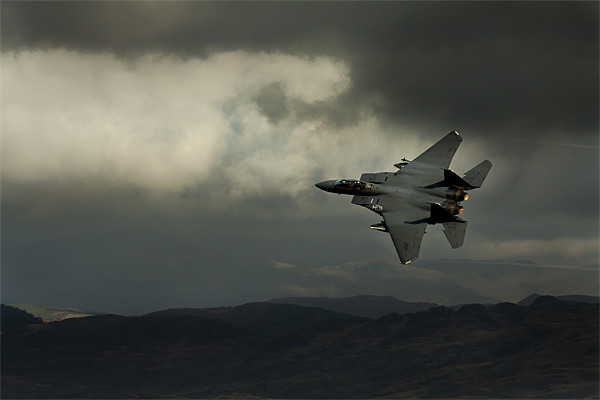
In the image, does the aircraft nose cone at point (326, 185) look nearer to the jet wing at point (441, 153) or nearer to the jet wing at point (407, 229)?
the jet wing at point (407, 229)

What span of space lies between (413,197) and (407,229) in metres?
6.19

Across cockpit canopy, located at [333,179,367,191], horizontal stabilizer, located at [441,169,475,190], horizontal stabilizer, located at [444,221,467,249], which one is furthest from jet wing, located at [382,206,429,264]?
cockpit canopy, located at [333,179,367,191]

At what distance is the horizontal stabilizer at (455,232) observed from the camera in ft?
320

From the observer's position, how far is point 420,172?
108 m

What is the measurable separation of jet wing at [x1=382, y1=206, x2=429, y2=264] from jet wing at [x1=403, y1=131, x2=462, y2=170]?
12002 millimetres

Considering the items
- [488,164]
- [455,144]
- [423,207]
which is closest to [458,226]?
[423,207]

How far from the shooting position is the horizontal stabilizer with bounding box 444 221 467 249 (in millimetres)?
97500

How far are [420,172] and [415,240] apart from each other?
14660 millimetres

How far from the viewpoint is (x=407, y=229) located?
3907 inches

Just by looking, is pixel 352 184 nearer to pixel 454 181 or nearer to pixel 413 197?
pixel 413 197

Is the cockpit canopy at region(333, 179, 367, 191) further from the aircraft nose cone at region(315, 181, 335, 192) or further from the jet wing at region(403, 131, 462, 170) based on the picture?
the jet wing at region(403, 131, 462, 170)

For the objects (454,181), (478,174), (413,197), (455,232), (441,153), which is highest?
(441,153)

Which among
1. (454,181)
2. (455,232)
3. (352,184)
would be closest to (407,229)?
(455,232)

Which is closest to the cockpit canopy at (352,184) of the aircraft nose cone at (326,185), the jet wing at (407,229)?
the aircraft nose cone at (326,185)
